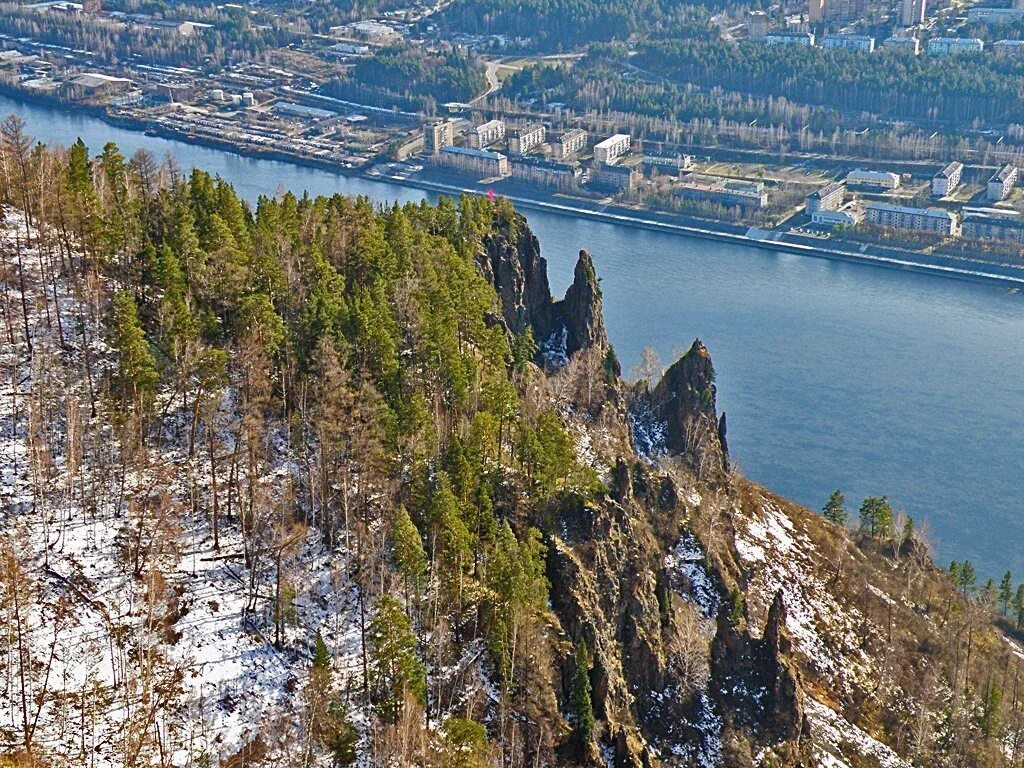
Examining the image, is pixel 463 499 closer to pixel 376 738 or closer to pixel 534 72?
pixel 376 738

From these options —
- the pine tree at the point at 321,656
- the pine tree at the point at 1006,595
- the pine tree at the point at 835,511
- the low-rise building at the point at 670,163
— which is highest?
the low-rise building at the point at 670,163

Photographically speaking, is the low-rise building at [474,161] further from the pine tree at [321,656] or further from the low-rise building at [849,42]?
→ the pine tree at [321,656]

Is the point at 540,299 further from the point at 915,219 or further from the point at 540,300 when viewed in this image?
the point at 915,219

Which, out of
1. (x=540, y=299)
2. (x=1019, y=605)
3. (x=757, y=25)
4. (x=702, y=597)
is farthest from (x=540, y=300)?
(x=757, y=25)

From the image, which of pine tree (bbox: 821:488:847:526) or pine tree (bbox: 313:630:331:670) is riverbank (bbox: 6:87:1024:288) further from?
pine tree (bbox: 313:630:331:670)

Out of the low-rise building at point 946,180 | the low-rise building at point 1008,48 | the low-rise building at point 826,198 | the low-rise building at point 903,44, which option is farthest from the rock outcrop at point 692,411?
the low-rise building at point 1008,48

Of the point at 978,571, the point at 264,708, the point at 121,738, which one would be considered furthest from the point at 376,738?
the point at 978,571
